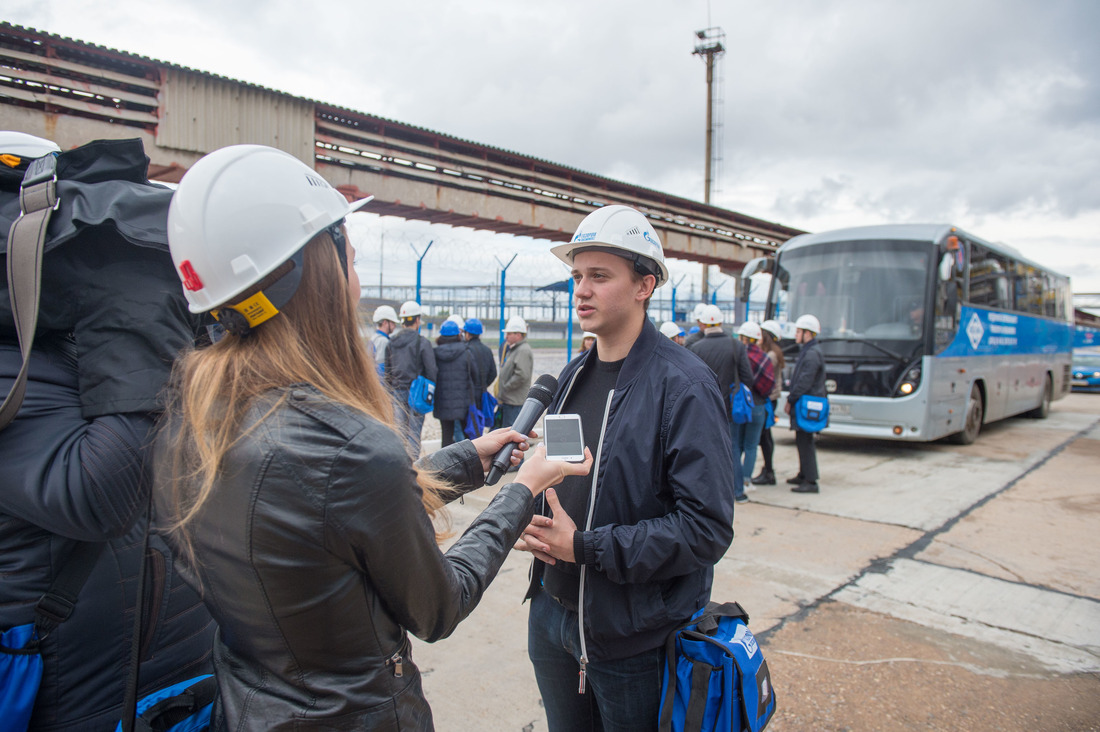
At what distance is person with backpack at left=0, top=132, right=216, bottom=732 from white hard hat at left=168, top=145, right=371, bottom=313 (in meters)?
0.22

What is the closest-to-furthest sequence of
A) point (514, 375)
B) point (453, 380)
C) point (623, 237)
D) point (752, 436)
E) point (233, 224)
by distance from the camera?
point (233, 224)
point (623, 237)
point (752, 436)
point (453, 380)
point (514, 375)

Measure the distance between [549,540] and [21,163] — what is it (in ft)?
4.97

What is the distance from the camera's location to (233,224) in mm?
1149

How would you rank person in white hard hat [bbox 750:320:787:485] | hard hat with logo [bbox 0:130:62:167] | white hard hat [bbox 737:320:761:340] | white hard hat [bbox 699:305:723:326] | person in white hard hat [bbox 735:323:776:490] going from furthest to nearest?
1. person in white hard hat [bbox 750:320:787:485]
2. white hard hat [bbox 737:320:761:340]
3. person in white hard hat [bbox 735:323:776:490]
4. white hard hat [bbox 699:305:723:326]
5. hard hat with logo [bbox 0:130:62:167]

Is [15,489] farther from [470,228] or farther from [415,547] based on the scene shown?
[470,228]

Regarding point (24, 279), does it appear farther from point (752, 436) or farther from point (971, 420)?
point (971, 420)

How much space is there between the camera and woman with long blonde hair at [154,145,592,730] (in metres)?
1.04

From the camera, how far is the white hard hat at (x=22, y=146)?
1.39 meters

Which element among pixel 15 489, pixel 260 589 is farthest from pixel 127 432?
pixel 260 589

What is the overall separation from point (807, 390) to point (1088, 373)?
838 inches

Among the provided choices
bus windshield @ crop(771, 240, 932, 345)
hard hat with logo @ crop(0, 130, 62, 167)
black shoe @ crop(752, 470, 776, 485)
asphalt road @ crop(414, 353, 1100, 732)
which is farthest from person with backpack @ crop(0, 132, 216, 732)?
bus windshield @ crop(771, 240, 932, 345)

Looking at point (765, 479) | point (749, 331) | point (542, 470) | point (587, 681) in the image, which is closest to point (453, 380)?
point (749, 331)

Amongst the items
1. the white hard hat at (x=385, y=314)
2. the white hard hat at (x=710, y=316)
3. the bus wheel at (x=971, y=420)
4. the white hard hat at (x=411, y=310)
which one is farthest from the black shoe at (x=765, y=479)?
the white hard hat at (x=385, y=314)

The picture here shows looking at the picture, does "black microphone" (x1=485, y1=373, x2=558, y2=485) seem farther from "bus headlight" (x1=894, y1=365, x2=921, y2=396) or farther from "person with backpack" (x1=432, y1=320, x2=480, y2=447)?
"bus headlight" (x1=894, y1=365, x2=921, y2=396)
